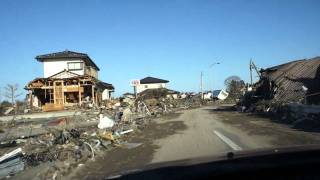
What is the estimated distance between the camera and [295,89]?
3675cm

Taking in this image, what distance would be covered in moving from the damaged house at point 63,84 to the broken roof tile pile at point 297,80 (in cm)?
2270

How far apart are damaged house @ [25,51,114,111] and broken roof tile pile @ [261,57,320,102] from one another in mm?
22702

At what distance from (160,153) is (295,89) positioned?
23.4 m

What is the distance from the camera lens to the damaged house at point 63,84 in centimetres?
5650

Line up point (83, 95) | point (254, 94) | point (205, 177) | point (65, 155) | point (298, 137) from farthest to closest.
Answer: point (83, 95) → point (254, 94) → point (298, 137) → point (65, 155) → point (205, 177)

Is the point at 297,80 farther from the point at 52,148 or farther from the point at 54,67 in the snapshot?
the point at 54,67

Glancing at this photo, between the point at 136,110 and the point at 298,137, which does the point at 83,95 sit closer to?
the point at 136,110

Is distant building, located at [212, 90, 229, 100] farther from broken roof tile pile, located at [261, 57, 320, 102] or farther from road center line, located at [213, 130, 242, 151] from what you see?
road center line, located at [213, 130, 242, 151]

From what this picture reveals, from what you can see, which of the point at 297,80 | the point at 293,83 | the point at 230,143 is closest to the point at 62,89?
the point at 293,83

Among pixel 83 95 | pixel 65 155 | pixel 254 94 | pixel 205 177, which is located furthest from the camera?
pixel 83 95

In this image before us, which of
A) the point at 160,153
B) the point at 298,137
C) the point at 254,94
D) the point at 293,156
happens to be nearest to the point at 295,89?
the point at 254,94

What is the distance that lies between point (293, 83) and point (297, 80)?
1.24ft

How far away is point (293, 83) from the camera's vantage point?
37750mm

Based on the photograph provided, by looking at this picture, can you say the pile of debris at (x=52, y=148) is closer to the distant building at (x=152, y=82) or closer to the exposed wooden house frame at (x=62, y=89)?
the exposed wooden house frame at (x=62, y=89)
